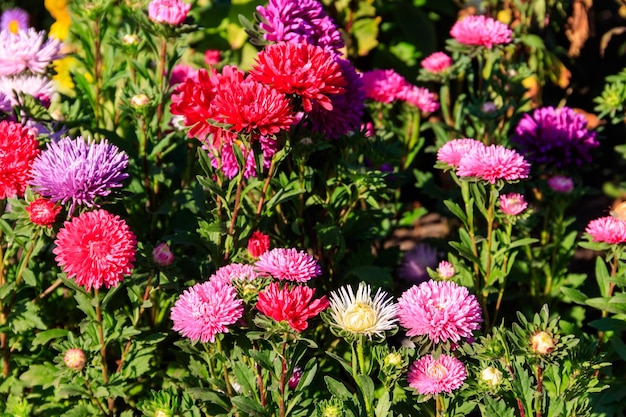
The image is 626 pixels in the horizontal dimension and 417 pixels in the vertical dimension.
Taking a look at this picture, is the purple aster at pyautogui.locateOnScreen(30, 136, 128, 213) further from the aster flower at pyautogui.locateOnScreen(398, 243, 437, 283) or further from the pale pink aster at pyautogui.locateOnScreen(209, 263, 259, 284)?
the aster flower at pyautogui.locateOnScreen(398, 243, 437, 283)

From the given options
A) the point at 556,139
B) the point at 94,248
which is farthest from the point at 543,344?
the point at 556,139

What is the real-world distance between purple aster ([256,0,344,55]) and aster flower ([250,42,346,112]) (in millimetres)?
210

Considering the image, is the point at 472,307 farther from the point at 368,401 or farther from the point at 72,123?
the point at 72,123

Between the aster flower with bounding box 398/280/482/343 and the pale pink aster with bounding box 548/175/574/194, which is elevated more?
the pale pink aster with bounding box 548/175/574/194

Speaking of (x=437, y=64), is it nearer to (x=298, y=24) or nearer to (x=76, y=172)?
(x=298, y=24)

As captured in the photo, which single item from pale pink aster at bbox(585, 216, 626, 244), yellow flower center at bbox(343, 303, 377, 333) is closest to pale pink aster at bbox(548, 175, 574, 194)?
pale pink aster at bbox(585, 216, 626, 244)

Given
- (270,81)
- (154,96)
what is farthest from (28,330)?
(270,81)

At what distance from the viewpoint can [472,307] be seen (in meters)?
1.45

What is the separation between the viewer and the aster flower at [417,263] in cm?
258

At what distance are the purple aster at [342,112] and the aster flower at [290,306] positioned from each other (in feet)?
1.76

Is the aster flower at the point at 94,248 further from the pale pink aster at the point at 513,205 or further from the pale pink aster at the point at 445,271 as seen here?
the pale pink aster at the point at 513,205

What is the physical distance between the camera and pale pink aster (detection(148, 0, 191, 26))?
1.95m

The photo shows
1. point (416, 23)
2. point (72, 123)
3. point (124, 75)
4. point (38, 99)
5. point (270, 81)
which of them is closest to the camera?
point (270, 81)

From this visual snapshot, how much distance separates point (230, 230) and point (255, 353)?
37 centimetres
